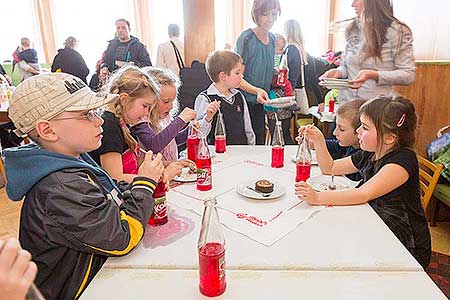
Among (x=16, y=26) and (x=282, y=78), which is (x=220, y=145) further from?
(x=16, y=26)

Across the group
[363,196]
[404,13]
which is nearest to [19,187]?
[363,196]

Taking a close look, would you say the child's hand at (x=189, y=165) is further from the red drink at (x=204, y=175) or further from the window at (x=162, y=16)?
the window at (x=162, y=16)

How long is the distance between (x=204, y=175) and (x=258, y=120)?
1410 millimetres

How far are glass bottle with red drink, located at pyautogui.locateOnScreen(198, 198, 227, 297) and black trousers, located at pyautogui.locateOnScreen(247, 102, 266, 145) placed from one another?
193cm

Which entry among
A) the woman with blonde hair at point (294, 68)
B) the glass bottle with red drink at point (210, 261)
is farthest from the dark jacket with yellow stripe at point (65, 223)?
the woman with blonde hair at point (294, 68)

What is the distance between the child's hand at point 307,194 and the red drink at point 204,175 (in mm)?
361

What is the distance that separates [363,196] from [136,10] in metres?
6.38

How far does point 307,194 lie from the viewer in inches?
49.5

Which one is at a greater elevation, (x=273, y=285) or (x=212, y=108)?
(x=212, y=108)

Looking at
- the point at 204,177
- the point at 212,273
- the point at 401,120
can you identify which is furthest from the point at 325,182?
the point at 212,273

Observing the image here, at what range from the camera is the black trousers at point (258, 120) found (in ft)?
8.97

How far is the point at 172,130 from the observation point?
5.89ft

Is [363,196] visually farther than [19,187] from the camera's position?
Yes

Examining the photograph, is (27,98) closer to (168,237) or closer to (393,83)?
(168,237)
